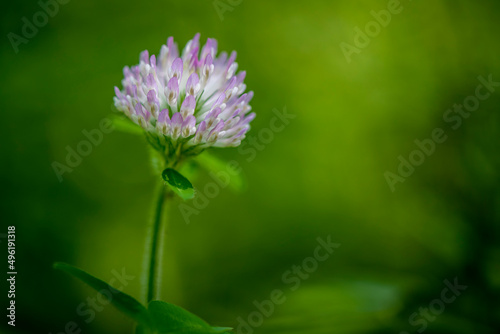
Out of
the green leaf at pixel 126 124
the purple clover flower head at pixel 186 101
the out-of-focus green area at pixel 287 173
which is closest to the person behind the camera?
the purple clover flower head at pixel 186 101

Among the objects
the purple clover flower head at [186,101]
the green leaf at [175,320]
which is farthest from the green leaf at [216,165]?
the green leaf at [175,320]

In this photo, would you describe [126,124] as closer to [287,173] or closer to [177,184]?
[177,184]

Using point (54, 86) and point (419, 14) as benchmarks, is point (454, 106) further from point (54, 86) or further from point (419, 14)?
point (54, 86)

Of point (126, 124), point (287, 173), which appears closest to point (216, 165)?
point (126, 124)

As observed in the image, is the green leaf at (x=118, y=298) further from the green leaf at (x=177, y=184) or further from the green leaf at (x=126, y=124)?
the green leaf at (x=126, y=124)

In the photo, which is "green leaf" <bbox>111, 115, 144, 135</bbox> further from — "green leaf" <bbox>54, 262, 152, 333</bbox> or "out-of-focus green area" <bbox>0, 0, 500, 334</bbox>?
"out-of-focus green area" <bbox>0, 0, 500, 334</bbox>

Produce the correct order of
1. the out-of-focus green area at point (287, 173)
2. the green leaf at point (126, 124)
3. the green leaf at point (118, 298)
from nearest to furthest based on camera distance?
the green leaf at point (118, 298)
the green leaf at point (126, 124)
the out-of-focus green area at point (287, 173)

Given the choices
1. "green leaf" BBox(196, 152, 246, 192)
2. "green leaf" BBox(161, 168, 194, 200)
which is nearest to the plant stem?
"green leaf" BBox(161, 168, 194, 200)
